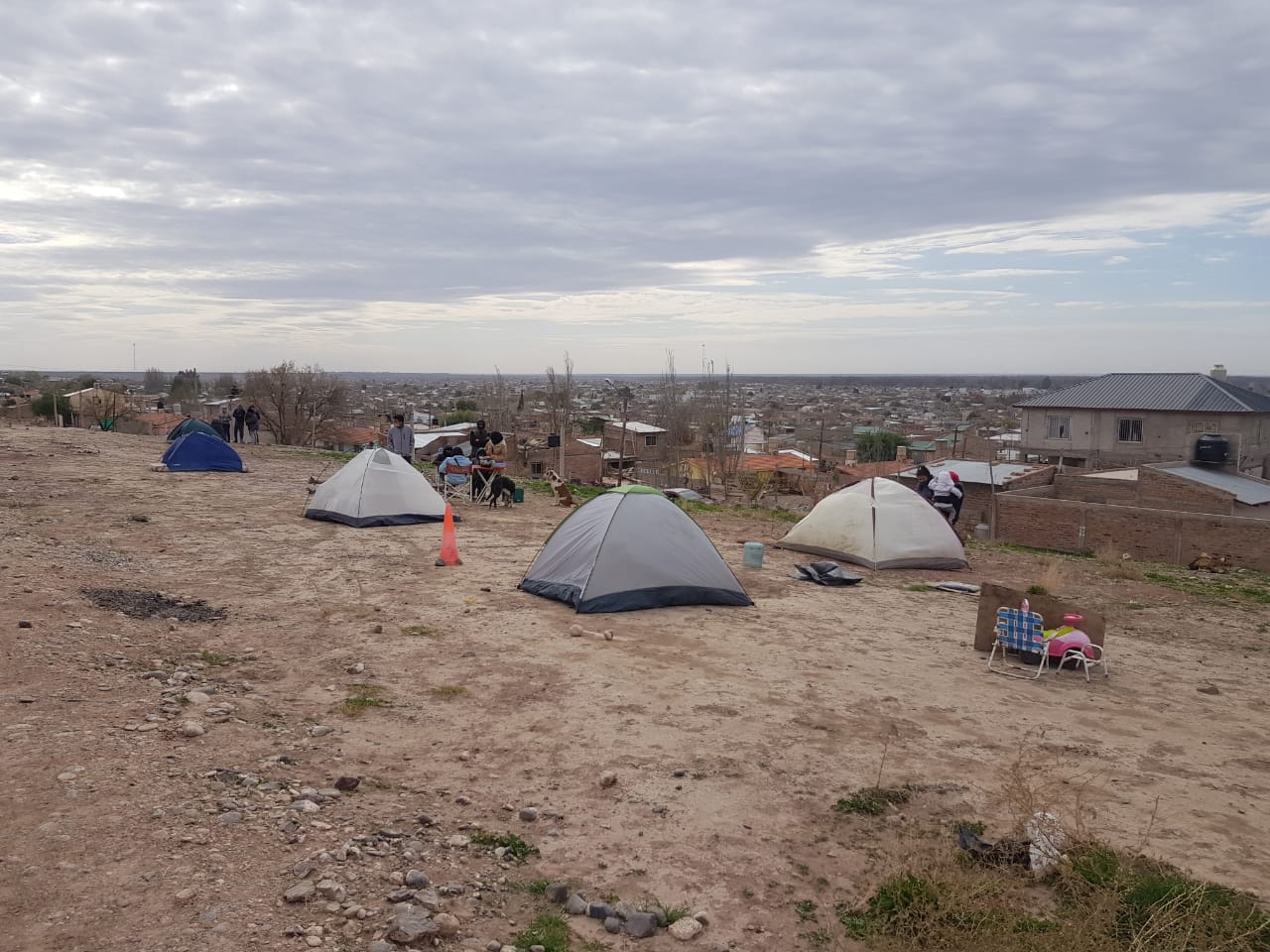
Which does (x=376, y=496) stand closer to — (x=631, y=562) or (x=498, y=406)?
(x=631, y=562)

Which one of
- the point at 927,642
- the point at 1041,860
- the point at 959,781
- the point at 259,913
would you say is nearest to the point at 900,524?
the point at 927,642

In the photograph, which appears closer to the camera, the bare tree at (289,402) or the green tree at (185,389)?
the bare tree at (289,402)

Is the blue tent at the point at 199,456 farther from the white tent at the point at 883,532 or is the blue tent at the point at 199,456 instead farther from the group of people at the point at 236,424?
the white tent at the point at 883,532

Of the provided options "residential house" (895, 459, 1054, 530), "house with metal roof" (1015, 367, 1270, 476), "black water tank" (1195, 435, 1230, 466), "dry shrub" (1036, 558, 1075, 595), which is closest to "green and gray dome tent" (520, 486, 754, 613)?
"dry shrub" (1036, 558, 1075, 595)

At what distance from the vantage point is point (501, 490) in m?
18.2

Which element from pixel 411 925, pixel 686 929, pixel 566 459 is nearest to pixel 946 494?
pixel 686 929

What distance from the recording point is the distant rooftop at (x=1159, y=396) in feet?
137

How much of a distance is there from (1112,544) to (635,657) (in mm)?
17231

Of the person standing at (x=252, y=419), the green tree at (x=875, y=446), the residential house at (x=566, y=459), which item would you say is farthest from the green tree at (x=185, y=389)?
the green tree at (x=875, y=446)

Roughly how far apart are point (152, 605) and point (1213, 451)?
1369 inches

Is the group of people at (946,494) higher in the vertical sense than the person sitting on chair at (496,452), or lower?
lower

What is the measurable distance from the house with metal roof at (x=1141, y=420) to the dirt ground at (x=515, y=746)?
35.5 m

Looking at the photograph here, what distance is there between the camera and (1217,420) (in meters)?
41.5

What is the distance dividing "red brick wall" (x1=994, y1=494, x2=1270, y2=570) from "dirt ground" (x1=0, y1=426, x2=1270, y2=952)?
9259mm
